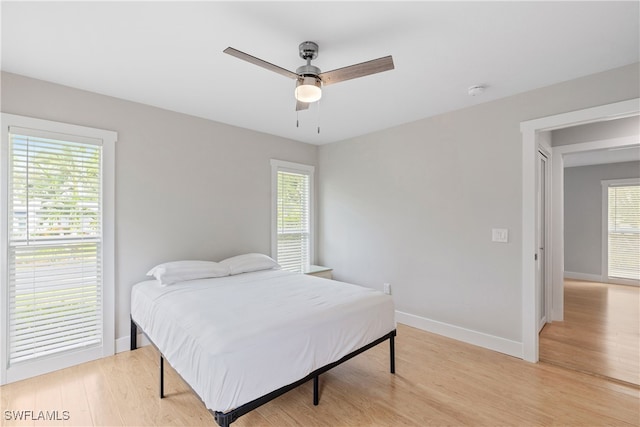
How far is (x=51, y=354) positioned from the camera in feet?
8.72

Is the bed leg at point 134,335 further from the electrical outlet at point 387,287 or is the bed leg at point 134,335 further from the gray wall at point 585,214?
the gray wall at point 585,214

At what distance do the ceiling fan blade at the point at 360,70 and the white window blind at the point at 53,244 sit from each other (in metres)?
2.46

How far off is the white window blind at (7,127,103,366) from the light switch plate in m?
4.02

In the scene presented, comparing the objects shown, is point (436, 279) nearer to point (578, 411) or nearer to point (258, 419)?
point (578, 411)

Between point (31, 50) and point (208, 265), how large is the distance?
7.41 feet

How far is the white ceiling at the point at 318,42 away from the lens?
1.77 meters

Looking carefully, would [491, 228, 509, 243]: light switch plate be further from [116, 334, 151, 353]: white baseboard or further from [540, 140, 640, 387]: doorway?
[116, 334, 151, 353]: white baseboard

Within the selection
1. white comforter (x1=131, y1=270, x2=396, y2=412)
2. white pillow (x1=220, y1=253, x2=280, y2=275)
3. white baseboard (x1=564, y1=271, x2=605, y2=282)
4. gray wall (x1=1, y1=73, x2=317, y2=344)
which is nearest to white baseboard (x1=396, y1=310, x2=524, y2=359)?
white comforter (x1=131, y1=270, x2=396, y2=412)

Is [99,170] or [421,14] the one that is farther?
[99,170]

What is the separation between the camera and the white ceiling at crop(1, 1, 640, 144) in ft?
5.79

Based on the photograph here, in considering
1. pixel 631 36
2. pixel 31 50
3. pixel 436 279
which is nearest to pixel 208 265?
pixel 31 50

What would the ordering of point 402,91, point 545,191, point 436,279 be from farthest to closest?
point 545,191 < point 436,279 < point 402,91

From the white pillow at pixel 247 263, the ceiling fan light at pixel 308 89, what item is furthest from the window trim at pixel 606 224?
the ceiling fan light at pixel 308 89

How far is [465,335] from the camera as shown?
332 cm
